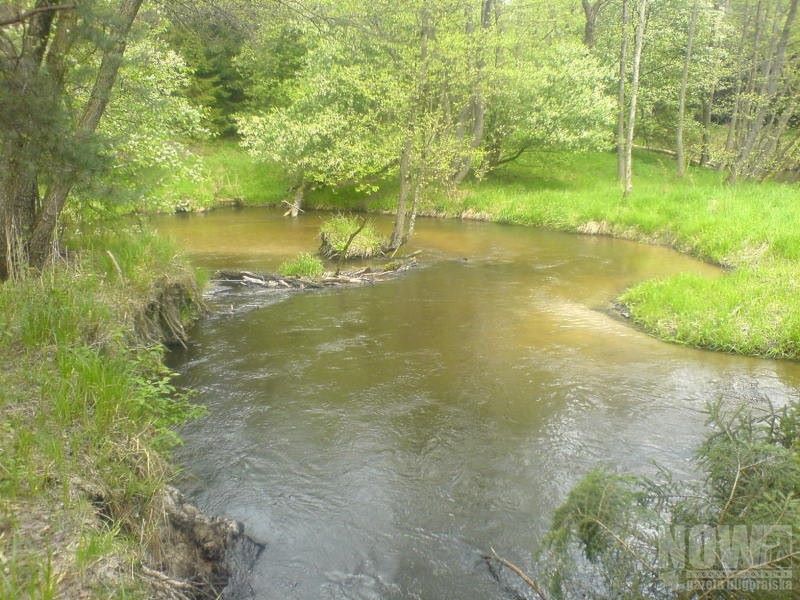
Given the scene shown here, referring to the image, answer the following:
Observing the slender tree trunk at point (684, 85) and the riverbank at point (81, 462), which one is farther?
the slender tree trunk at point (684, 85)

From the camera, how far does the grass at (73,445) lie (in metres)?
3.36

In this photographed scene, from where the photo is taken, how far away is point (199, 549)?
4.64 meters

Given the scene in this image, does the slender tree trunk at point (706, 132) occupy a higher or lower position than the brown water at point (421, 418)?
higher

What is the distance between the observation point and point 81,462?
14.3 feet

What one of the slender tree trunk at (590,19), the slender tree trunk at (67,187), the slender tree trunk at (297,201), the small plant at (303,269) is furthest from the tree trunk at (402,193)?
the slender tree trunk at (590,19)

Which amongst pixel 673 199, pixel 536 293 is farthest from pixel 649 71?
pixel 536 293

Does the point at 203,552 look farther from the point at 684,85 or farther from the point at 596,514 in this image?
the point at 684,85

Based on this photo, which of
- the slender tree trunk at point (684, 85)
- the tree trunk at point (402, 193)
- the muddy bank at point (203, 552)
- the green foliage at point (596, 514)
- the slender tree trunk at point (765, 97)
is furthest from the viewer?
the slender tree trunk at point (684, 85)

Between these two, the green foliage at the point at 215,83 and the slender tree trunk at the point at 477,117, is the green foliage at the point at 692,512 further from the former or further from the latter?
the green foliage at the point at 215,83

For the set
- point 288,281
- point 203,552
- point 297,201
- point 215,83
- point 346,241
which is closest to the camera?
point 203,552

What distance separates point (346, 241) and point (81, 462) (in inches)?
542

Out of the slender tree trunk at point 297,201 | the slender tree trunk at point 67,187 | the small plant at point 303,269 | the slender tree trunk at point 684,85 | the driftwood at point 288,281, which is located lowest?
the driftwood at point 288,281

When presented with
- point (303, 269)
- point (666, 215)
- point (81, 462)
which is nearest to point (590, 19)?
point (666, 215)

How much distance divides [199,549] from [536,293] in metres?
10.9
